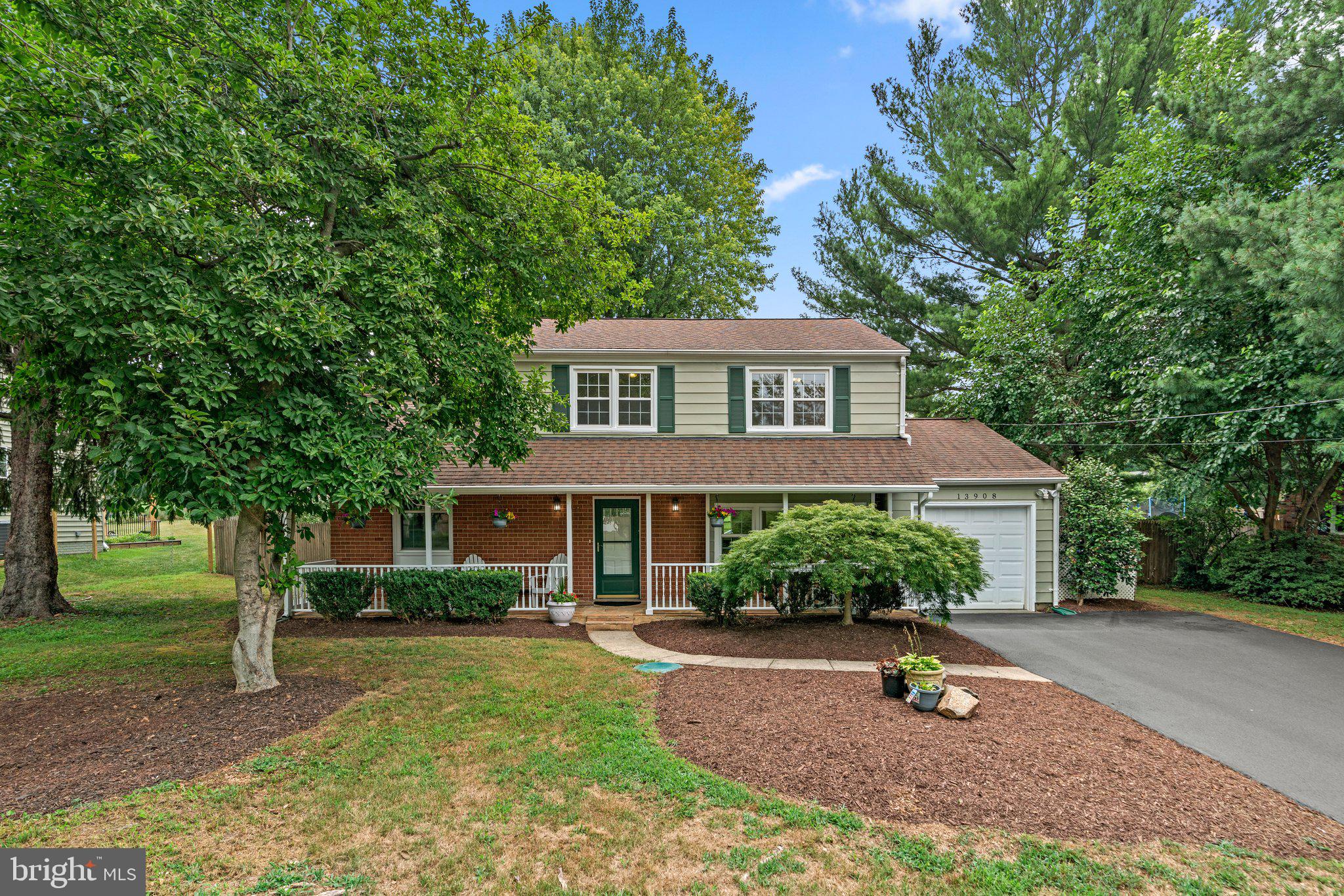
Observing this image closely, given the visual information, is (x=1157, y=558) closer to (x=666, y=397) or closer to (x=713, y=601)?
(x=713, y=601)

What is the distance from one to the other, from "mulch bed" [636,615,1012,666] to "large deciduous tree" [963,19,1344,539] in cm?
691

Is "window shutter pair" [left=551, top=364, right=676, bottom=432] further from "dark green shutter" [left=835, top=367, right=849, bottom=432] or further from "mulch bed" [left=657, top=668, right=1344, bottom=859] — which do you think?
"mulch bed" [left=657, top=668, right=1344, bottom=859]

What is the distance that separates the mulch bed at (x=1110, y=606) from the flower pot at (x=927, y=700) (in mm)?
7527

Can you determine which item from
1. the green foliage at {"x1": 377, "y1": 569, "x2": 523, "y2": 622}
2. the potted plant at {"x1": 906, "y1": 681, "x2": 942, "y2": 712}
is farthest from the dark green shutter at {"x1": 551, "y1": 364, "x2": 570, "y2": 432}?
the potted plant at {"x1": 906, "y1": 681, "x2": 942, "y2": 712}

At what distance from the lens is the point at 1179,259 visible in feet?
42.0

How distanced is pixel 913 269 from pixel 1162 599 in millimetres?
12054

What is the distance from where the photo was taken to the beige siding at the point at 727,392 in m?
12.4

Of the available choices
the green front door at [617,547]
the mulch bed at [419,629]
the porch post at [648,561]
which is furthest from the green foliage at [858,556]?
the green front door at [617,547]

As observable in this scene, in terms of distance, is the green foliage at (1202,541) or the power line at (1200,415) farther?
the green foliage at (1202,541)

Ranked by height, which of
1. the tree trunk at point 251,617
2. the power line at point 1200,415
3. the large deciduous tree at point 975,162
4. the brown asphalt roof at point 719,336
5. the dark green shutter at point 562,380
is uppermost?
the large deciduous tree at point 975,162

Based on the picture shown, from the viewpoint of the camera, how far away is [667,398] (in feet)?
40.8

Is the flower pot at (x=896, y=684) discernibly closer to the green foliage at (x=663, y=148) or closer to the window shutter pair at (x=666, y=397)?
the window shutter pair at (x=666, y=397)

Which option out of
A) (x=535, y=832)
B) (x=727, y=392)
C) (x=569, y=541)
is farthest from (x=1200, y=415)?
(x=535, y=832)

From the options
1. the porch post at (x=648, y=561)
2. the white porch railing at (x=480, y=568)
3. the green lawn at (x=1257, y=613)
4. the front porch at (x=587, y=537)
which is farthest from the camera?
the front porch at (x=587, y=537)
